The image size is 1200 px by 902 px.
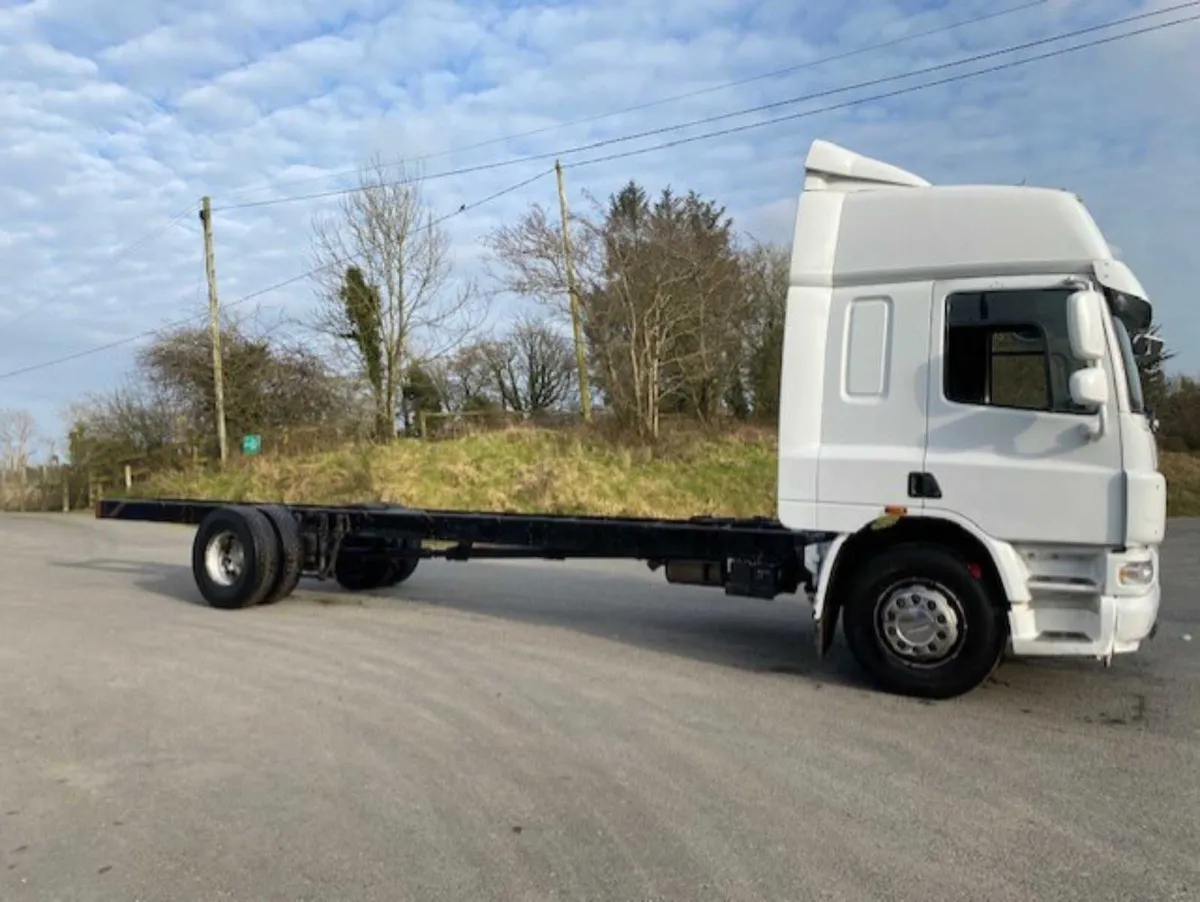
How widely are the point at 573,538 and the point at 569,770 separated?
3570 millimetres

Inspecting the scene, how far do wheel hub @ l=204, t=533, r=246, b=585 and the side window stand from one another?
712cm

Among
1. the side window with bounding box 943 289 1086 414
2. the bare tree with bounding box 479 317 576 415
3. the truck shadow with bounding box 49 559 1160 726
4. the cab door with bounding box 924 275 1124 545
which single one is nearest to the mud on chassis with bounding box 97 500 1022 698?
the truck shadow with bounding box 49 559 1160 726

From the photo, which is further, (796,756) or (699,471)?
(699,471)

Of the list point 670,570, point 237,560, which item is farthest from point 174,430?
point 670,570

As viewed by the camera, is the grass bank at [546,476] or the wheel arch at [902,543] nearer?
the wheel arch at [902,543]

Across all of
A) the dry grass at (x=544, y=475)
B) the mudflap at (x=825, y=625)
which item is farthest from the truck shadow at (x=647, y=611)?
the dry grass at (x=544, y=475)

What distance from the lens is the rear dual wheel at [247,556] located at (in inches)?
378

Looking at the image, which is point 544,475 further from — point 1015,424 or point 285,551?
point 1015,424

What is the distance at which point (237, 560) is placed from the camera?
9836mm

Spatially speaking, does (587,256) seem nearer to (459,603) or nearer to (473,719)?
(459,603)

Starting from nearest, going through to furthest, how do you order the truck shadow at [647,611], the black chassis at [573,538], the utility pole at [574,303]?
the black chassis at [573,538], the truck shadow at [647,611], the utility pole at [574,303]

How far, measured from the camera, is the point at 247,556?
9617 mm

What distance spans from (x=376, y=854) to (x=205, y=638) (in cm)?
511

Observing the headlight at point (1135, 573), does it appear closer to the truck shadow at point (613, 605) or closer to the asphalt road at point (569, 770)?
the asphalt road at point (569, 770)
